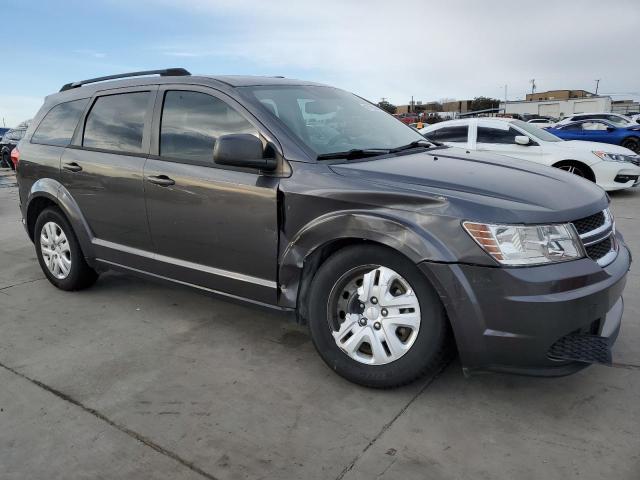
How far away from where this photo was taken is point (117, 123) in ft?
13.3

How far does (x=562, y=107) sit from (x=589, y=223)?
2803 inches

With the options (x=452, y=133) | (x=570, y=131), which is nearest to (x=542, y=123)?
(x=570, y=131)

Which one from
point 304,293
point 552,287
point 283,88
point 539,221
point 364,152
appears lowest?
point 304,293

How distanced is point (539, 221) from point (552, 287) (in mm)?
309

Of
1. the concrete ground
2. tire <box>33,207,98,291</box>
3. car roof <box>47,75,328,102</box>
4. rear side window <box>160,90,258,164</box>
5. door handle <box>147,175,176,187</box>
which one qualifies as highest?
car roof <box>47,75,328,102</box>

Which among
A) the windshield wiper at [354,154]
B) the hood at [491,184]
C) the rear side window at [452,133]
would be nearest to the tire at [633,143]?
the rear side window at [452,133]

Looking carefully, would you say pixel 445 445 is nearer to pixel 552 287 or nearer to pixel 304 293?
pixel 552 287

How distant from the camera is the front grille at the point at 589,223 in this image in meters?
2.67

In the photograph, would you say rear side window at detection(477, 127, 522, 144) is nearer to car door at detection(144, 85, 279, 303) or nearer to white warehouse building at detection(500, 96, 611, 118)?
car door at detection(144, 85, 279, 303)

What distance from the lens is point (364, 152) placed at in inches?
130

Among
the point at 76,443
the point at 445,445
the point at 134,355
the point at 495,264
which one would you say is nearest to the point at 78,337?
the point at 134,355

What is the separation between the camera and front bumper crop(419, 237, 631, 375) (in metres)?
2.46

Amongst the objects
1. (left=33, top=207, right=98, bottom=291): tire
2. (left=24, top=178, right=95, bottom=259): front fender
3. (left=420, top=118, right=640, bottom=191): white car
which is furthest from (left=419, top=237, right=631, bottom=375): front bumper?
(left=420, top=118, right=640, bottom=191): white car

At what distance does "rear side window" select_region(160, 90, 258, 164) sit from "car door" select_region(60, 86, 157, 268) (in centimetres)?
19
